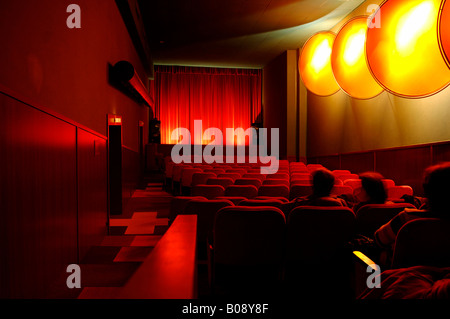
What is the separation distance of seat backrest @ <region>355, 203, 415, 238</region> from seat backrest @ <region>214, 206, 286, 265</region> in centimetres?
50

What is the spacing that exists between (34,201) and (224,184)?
267 centimetres

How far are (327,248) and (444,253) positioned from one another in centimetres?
71

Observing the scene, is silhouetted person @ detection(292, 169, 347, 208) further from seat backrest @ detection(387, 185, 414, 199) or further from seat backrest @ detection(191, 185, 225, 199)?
seat backrest @ detection(387, 185, 414, 199)

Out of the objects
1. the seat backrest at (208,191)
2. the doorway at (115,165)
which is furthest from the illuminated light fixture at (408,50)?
the doorway at (115,165)

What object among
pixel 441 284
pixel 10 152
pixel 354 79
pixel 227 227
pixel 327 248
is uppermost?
pixel 354 79

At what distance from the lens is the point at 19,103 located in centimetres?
181

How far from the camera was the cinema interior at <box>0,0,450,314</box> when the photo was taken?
1.35 m

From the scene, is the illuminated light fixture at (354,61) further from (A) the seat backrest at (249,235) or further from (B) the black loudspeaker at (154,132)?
(B) the black loudspeaker at (154,132)

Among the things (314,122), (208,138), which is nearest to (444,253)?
(314,122)

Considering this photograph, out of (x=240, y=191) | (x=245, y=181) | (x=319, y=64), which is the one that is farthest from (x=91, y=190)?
(x=319, y=64)

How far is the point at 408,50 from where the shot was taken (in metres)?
3.97

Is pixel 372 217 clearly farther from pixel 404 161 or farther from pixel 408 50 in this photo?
pixel 404 161
